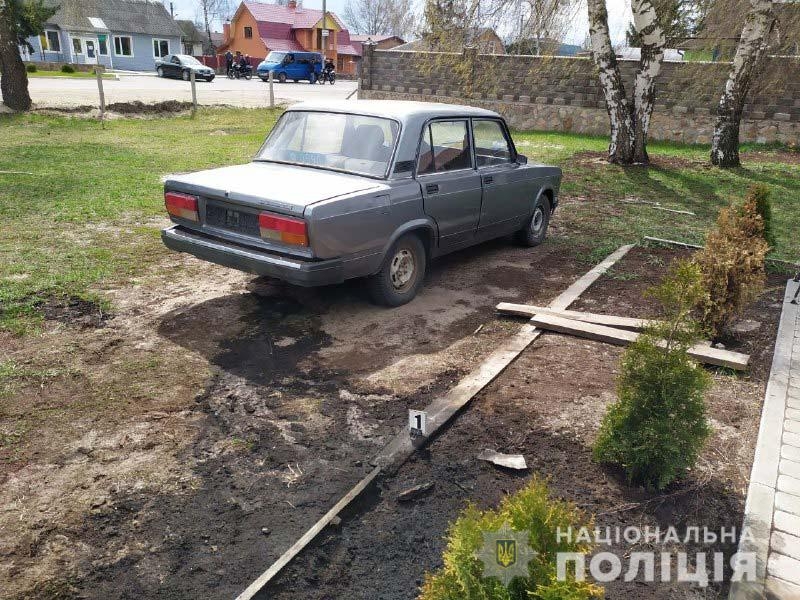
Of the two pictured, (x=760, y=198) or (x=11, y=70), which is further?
(x=11, y=70)

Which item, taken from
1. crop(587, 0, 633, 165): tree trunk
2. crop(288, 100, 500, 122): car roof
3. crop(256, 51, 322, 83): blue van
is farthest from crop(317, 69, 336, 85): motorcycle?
crop(288, 100, 500, 122): car roof

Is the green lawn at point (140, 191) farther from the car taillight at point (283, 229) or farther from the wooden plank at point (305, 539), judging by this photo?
the wooden plank at point (305, 539)

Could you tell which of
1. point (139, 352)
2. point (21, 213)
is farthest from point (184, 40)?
point (139, 352)

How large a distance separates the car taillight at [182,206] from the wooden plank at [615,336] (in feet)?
10.0

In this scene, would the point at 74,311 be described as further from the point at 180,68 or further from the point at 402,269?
the point at 180,68

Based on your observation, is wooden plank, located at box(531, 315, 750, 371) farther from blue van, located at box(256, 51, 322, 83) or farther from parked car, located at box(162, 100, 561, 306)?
blue van, located at box(256, 51, 322, 83)

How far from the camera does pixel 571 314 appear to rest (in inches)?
222

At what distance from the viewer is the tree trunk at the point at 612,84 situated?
13695 mm

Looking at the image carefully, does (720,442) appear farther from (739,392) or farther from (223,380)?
(223,380)

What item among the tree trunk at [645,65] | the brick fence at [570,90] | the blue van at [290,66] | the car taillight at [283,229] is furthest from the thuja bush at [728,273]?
the blue van at [290,66]

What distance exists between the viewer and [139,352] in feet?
15.5

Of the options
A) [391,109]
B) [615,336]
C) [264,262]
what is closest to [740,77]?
[391,109]

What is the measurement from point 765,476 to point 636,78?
1255 cm

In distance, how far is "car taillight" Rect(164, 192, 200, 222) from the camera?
538cm
